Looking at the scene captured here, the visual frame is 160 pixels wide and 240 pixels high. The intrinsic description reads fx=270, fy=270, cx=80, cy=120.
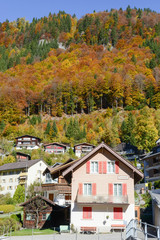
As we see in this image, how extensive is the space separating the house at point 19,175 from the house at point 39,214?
27626 mm

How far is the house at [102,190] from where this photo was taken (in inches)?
1142

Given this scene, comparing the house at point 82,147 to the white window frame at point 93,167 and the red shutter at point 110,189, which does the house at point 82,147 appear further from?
the red shutter at point 110,189

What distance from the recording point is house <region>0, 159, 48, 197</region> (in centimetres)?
6138

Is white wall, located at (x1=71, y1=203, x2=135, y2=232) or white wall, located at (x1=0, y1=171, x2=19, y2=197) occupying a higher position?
white wall, located at (x1=0, y1=171, x2=19, y2=197)

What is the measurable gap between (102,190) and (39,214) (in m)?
8.94

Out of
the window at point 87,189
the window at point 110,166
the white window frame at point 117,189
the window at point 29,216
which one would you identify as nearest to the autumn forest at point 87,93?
the window at point 110,166

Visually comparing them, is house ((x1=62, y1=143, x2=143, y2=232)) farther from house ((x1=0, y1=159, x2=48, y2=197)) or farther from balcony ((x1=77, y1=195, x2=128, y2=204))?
house ((x1=0, y1=159, x2=48, y2=197))

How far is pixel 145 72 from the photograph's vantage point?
408 ft

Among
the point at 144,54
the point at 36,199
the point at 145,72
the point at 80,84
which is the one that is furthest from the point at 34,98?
the point at 36,199

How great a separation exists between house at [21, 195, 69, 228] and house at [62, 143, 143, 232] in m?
5.24

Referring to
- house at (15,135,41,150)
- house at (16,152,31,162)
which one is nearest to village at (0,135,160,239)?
house at (16,152,31,162)

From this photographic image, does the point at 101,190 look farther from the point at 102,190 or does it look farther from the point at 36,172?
the point at 36,172

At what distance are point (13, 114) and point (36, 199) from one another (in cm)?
7779

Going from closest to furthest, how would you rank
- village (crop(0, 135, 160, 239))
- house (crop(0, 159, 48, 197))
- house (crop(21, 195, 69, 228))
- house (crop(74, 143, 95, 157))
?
1. village (crop(0, 135, 160, 239))
2. house (crop(21, 195, 69, 228))
3. house (crop(0, 159, 48, 197))
4. house (crop(74, 143, 95, 157))
